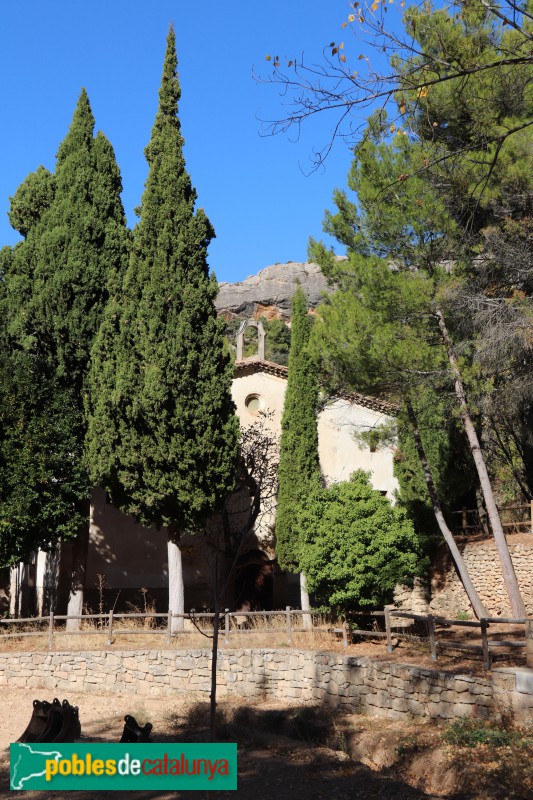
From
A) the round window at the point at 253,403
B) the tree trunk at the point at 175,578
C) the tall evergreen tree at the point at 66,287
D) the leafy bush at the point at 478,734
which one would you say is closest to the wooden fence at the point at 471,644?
the leafy bush at the point at 478,734

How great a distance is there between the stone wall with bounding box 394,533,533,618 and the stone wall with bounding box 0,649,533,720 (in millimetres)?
5088

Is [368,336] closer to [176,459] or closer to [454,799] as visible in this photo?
[176,459]

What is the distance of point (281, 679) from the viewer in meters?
15.6

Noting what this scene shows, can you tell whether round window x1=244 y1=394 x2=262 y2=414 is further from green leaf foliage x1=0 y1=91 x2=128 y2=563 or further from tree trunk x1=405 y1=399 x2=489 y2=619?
tree trunk x1=405 y1=399 x2=489 y2=619

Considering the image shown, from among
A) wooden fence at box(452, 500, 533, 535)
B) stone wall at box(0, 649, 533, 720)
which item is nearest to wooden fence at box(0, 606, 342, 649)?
stone wall at box(0, 649, 533, 720)

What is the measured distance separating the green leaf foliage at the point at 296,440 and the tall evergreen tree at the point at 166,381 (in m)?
2.76

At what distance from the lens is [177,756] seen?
9.84 m

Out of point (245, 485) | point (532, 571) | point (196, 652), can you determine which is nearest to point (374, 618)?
point (196, 652)

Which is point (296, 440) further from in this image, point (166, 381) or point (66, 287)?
point (66, 287)

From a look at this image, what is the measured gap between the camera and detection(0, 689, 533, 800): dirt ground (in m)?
9.27

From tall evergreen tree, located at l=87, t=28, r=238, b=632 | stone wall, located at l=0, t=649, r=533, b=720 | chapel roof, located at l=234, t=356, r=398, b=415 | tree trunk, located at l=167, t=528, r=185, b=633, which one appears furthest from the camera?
chapel roof, located at l=234, t=356, r=398, b=415

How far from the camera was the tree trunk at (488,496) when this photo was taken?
1518cm

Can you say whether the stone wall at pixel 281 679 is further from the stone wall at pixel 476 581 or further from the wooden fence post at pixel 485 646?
the stone wall at pixel 476 581

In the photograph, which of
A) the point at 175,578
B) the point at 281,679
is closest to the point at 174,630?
the point at 175,578
